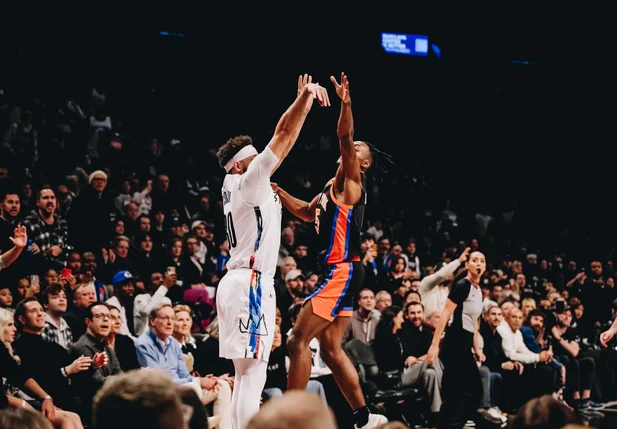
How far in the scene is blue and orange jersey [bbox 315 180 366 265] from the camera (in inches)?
227

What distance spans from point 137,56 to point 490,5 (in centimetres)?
893

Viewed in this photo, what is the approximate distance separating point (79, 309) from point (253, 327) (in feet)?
12.1

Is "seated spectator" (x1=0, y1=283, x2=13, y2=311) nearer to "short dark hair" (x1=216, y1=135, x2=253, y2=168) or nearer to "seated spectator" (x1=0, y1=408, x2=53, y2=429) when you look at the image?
"short dark hair" (x1=216, y1=135, x2=253, y2=168)

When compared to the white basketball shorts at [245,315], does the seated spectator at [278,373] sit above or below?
below

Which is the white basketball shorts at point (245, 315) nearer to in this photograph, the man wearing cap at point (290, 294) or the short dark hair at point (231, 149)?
the short dark hair at point (231, 149)

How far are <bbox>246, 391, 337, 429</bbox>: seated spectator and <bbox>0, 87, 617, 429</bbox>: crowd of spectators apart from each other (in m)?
3.63

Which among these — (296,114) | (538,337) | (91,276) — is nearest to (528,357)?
(538,337)

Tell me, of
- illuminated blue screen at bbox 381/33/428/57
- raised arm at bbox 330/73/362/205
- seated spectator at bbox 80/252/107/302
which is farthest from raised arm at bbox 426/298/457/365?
illuminated blue screen at bbox 381/33/428/57

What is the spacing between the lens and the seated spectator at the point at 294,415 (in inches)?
80.4

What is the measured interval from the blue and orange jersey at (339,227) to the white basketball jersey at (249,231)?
71 centimetres

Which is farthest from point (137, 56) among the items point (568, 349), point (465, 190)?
point (568, 349)

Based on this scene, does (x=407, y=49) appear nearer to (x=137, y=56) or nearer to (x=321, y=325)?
(x=137, y=56)

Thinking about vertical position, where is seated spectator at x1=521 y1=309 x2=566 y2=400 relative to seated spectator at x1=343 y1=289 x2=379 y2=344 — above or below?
below

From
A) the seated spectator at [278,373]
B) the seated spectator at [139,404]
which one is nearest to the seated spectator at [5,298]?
the seated spectator at [278,373]
